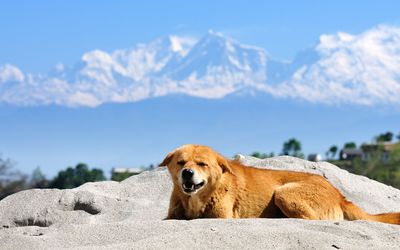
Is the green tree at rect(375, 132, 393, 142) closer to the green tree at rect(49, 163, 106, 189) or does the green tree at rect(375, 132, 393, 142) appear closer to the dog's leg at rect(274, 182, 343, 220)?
the green tree at rect(49, 163, 106, 189)

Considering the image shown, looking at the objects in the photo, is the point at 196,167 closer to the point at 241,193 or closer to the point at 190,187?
the point at 190,187

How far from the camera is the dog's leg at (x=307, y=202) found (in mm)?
7316

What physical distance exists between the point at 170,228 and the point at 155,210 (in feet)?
9.82

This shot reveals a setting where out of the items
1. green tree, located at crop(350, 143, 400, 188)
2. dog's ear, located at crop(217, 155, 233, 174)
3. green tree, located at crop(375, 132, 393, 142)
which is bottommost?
dog's ear, located at crop(217, 155, 233, 174)

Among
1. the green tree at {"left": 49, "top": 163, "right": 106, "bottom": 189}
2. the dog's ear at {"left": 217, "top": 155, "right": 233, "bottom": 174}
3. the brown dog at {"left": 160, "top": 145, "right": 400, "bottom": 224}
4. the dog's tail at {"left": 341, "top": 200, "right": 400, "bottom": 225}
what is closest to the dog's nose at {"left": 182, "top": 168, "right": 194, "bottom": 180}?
the brown dog at {"left": 160, "top": 145, "right": 400, "bottom": 224}

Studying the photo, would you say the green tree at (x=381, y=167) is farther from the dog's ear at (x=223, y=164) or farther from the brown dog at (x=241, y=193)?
the dog's ear at (x=223, y=164)

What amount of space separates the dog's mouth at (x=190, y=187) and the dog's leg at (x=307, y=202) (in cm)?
80

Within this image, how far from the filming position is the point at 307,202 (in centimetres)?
735

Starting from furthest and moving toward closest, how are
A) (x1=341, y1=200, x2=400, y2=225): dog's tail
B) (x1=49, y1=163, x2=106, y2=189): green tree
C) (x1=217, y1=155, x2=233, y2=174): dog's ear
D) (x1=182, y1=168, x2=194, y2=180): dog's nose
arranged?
1. (x1=49, y1=163, x2=106, y2=189): green tree
2. (x1=341, y1=200, x2=400, y2=225): dog's tail
3. (x1=217, y1=155, x2=233, y2=174): dog's ear
4. (x1=182, y1=168, x2=194, y2=180): dog's nose

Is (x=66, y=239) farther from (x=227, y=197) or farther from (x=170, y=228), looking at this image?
(x=227, y=197)

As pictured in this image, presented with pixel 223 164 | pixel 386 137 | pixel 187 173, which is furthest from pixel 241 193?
pixel 386 137

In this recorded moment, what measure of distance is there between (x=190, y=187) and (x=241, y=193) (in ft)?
2.07

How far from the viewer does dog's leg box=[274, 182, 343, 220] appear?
7316 millimetres

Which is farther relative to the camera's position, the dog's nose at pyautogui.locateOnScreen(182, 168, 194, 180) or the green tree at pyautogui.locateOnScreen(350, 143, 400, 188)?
the green tree at pyautogui.locateOnScreen(350, 143, 400, 188)
